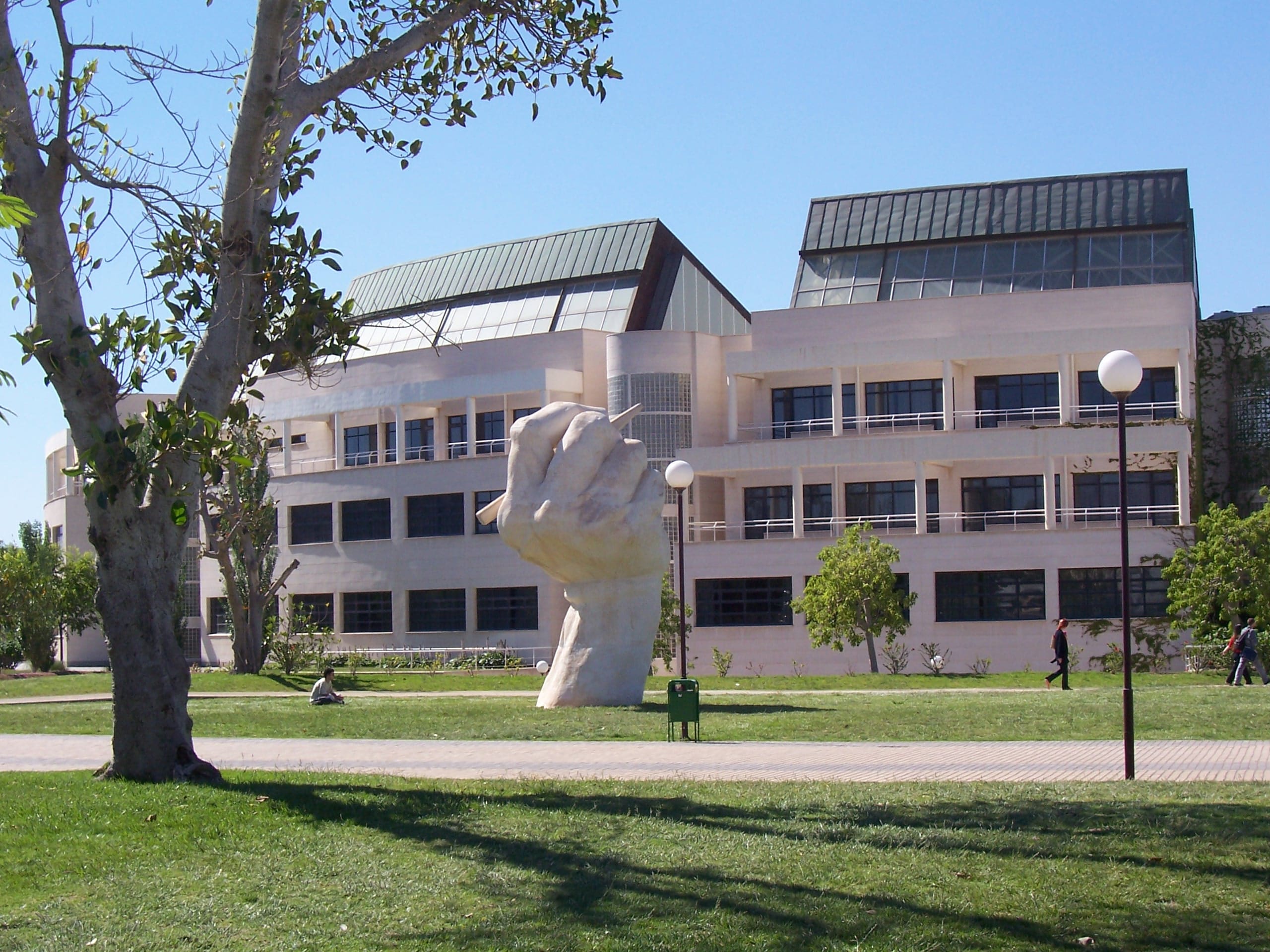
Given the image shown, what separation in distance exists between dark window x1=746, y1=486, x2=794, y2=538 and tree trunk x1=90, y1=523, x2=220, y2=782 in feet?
130

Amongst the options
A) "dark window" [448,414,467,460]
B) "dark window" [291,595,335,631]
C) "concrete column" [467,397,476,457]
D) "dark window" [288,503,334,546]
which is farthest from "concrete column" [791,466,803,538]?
"dark window" [288,503,334,546]

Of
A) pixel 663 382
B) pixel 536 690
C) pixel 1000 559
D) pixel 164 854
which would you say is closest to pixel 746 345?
pixel 663 382

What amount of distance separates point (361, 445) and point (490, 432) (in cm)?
683

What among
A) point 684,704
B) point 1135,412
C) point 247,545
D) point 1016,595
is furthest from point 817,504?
point 684,704

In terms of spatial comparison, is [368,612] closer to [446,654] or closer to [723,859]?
[446,654]

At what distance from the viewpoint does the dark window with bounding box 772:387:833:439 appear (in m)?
51.4

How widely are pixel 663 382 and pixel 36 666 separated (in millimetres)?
22779

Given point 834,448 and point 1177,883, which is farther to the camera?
point 834,448

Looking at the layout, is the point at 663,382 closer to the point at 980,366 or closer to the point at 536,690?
the point at 980,366

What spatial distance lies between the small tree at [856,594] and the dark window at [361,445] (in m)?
23.5

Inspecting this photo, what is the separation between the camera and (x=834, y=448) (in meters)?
47.6

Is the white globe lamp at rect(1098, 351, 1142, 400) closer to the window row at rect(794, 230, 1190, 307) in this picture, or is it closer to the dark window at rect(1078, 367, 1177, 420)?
the dark window at rect(1078, 367, 1177, 420)

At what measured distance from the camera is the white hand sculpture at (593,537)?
2183 cm

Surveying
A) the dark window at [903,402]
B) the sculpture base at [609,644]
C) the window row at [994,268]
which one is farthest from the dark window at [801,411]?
the sculpture base at [609,644]
